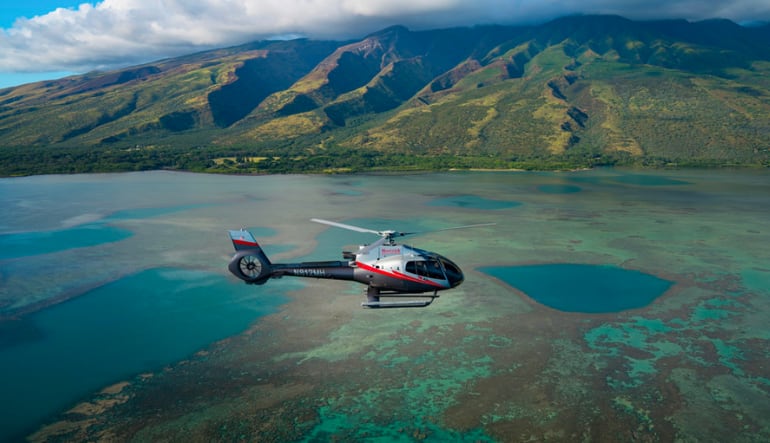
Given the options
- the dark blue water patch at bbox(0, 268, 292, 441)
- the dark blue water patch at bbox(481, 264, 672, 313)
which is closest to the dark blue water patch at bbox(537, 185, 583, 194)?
the dark blue water patch at bbox(481, 264, 672, 313)

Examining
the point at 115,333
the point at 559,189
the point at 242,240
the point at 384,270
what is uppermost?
the point at 242,240

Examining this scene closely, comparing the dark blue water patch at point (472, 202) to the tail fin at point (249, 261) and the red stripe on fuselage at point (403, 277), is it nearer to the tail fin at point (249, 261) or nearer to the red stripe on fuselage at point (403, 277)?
the red stripe on fuselage at point (403, 277)

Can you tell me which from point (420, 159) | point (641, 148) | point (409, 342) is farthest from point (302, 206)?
point (641, 148)

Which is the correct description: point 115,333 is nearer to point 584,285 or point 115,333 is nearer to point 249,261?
point 249,261

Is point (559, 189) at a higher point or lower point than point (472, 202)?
lower

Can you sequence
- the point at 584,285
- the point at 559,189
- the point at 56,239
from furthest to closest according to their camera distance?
1. the point at 559,189
2. the point at 56,239
3. the point at 584,285

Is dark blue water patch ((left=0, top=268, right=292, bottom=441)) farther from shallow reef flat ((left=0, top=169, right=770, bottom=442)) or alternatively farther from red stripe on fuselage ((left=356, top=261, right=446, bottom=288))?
red stripe on fuselage ((left=356, top=261, right=446, bottom=288))

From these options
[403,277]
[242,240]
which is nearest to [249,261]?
[242,240]
